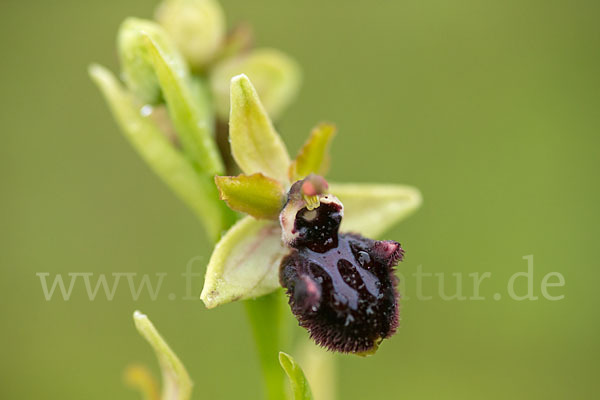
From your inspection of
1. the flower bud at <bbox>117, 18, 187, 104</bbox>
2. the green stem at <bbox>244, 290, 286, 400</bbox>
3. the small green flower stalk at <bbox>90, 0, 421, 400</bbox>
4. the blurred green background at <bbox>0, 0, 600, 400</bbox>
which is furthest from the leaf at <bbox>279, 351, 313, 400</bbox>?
the blurred green background at <bbox>0, 0, 600, 400</bbox>

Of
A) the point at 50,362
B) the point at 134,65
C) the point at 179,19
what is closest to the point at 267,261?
the point at 134,65

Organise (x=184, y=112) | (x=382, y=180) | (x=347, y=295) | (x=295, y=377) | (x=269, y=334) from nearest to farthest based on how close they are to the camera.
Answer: (x=347, y=295) → (x=295, y=377) → (x=184, y=112) → (x=269, y=334) → (x=382, y=180)

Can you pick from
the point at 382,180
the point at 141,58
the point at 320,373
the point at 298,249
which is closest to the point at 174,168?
the point at 141,58

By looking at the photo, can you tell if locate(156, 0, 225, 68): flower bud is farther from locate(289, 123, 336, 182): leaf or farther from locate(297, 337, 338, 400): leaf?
locate(297, 337, 338, 400): leaf

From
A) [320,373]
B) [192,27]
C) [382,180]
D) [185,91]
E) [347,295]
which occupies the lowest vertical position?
[320,373]

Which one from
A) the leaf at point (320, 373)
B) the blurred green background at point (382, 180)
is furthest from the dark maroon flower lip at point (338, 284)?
the blurred green background at point (382, 180)

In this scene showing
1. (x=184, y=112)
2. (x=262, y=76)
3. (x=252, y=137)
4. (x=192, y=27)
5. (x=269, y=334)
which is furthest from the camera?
(x=262, y=76)

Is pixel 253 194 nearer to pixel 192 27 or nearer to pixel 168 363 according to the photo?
pixel 168 363
